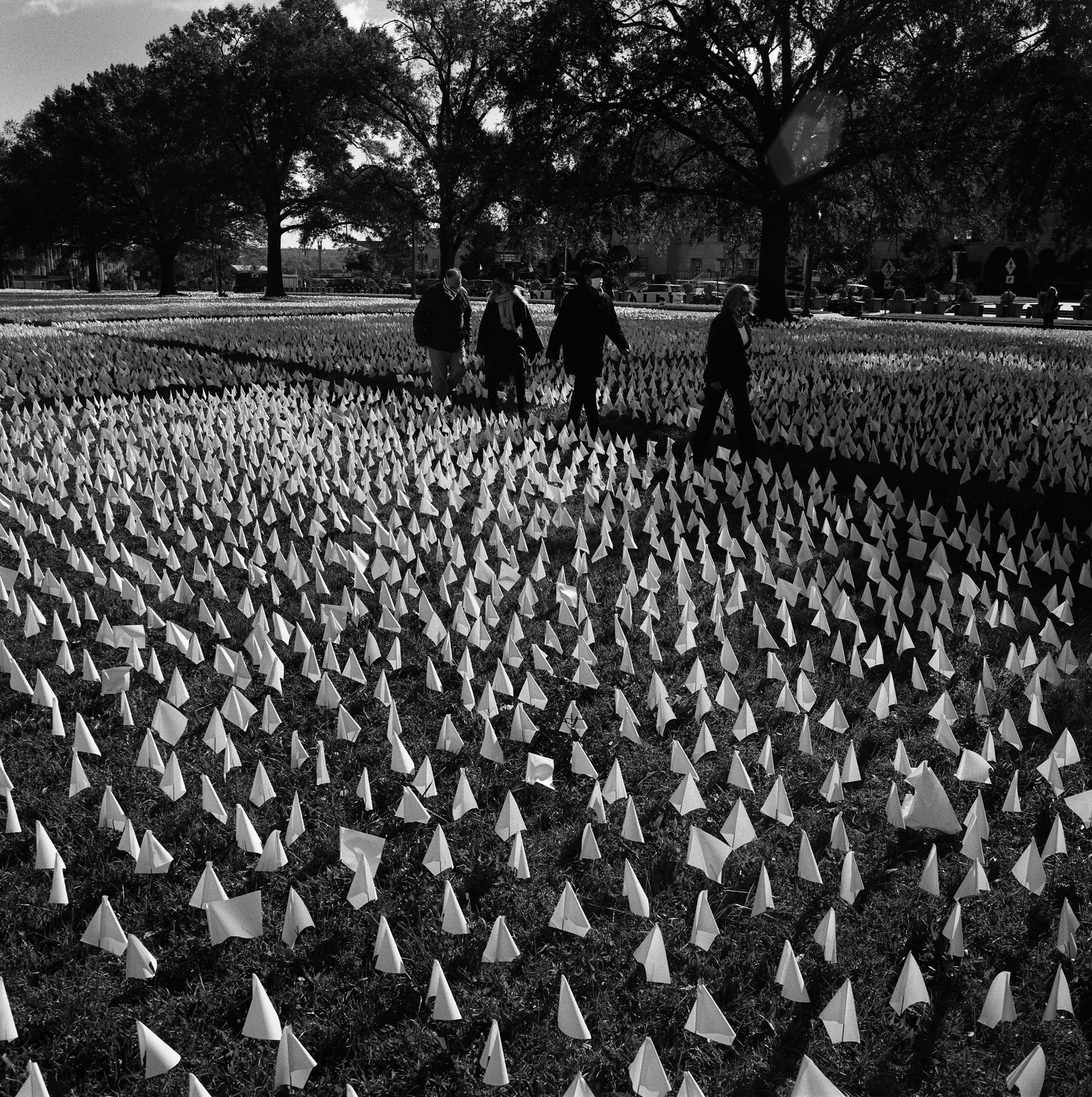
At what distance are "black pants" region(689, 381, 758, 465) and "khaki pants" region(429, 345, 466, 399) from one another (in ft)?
11.8

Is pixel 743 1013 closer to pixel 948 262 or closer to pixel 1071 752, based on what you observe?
pixel 1071 752

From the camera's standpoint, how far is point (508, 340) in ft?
33.8

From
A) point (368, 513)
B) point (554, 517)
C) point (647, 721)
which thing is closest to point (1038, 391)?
point (554, 517)

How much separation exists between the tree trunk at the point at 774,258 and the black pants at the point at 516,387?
18.0m

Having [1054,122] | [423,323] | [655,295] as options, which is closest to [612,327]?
[423,323]

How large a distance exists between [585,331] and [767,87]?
20.9 meters

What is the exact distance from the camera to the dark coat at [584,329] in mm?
9430

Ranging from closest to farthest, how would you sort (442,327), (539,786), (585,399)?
(539,786)
(585,399)
(442,327)

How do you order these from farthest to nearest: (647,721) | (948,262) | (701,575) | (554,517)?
(948,262)
(554,517)
(701,575)
(647,721)

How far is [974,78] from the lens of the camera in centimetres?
2120

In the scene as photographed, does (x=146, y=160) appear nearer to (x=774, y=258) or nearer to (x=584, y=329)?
(x=774, y=258)

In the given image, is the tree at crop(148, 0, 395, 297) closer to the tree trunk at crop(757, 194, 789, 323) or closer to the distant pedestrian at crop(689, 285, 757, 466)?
the tree trunk at crop(757, 194, 789, 323)

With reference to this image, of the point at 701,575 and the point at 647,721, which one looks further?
the point at 701,575

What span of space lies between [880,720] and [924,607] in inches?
43.4
